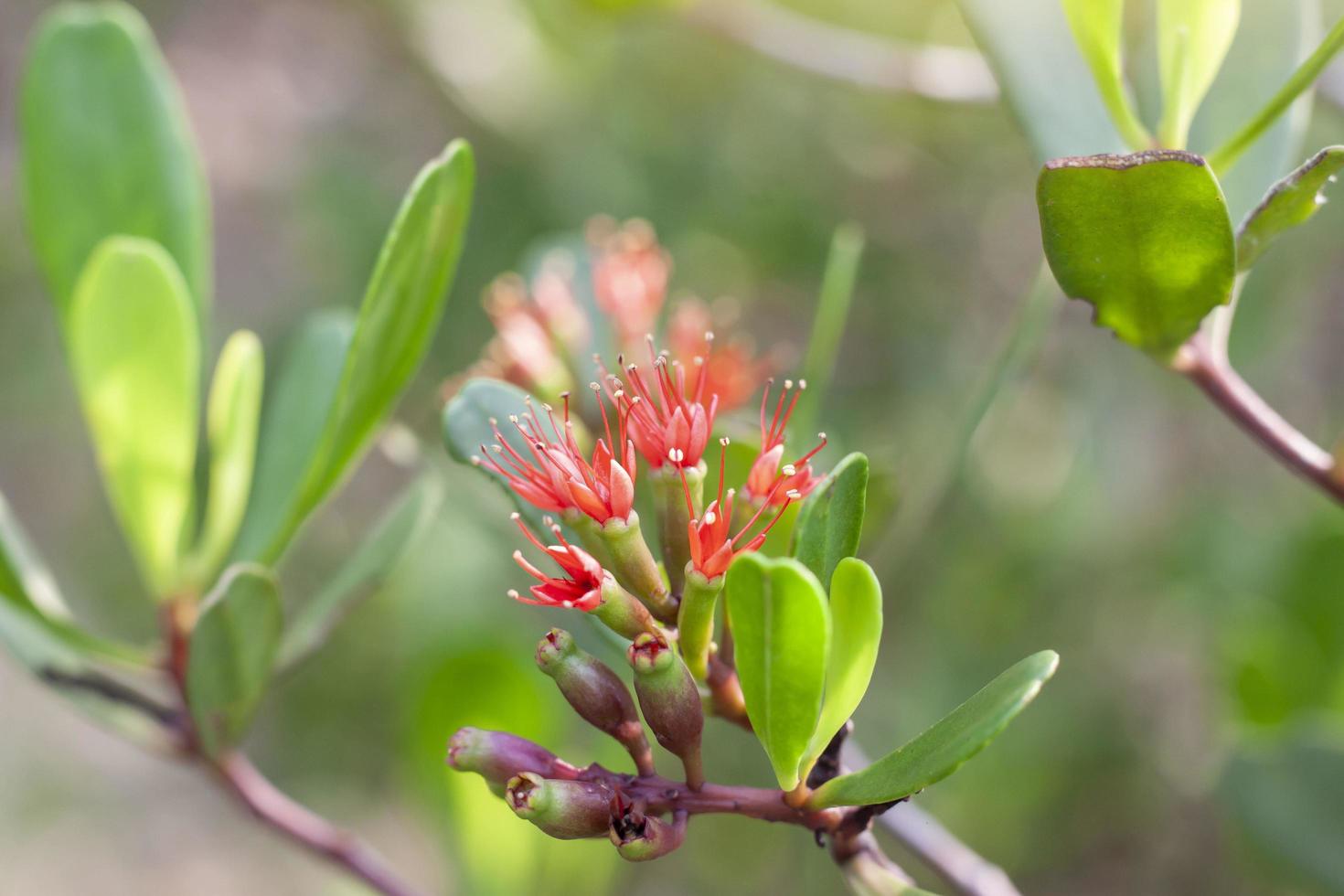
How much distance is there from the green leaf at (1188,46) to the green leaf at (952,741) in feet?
1.38

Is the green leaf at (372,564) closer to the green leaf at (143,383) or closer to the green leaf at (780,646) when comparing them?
the green leaf at (143,383)

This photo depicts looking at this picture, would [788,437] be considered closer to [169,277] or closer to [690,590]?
[690,590]

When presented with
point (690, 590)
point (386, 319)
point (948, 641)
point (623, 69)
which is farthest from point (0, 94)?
point (690, 590)

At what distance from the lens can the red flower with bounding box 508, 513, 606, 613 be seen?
0.69 meters

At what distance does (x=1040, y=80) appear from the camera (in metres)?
0.91

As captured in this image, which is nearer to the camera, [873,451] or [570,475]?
[570,475]

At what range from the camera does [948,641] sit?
2057 millimetres

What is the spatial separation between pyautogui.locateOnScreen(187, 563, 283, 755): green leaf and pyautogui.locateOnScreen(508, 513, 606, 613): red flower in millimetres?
269

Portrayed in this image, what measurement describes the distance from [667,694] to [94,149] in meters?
0.78

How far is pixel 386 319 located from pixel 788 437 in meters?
0.33

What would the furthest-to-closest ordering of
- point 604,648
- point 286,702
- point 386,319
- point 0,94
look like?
1. point 0,94
2. point 286,702
3. point 604,648
4. point 386,319

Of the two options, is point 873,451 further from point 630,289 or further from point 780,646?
point 780,646

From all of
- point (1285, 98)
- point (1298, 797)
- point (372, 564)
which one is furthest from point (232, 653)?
point (1298, 797)

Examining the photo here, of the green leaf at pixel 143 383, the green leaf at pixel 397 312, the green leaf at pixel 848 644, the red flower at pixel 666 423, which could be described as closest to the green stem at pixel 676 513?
the red flower at pixel 666 423
